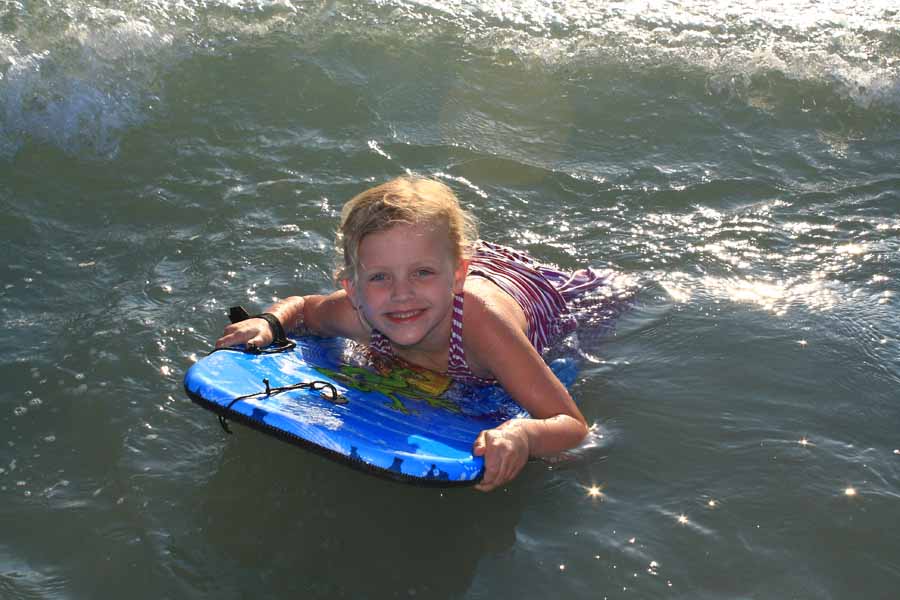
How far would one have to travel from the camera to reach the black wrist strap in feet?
12.9

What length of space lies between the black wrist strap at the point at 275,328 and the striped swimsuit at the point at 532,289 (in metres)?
0.37

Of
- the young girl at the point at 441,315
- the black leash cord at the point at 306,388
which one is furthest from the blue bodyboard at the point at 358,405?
the young girl at the point at 441,315

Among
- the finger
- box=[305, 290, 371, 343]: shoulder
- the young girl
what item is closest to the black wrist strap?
the young girl

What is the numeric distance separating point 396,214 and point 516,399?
0.82 meters

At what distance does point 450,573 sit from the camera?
301cm

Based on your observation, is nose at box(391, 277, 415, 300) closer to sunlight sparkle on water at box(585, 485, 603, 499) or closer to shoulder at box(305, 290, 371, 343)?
shoulder at box(305, 290, 371, 343)

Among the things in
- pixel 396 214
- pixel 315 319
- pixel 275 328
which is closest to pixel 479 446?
pixel 396 214

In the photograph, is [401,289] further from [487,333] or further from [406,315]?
[487,333]

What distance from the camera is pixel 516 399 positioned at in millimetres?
3564

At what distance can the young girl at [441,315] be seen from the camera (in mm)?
3340

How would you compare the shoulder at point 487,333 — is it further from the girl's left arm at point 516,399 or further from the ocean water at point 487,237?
the ocean water at point 487,237

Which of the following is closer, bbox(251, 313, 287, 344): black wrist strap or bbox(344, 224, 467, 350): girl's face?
bbox(344, 224, 467, 350): girl's face

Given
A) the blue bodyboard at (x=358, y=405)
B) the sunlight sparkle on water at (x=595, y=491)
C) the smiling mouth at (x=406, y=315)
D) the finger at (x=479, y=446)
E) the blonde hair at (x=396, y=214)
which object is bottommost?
the sunlight sparkle on water at (x=595, y=491)

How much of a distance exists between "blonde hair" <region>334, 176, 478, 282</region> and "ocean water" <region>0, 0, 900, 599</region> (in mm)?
803
